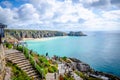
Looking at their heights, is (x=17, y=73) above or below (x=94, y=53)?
above

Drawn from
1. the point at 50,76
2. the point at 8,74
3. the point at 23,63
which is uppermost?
the point at 23,63

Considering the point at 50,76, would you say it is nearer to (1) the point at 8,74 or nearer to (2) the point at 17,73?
(2) the point at 17,73

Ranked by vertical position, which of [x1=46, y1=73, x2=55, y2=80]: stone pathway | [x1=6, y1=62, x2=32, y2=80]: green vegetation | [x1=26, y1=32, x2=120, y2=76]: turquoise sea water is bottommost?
[x1=26, y1=32, x2=120, y2=76]: turquoise sea water

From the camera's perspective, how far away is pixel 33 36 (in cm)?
18812

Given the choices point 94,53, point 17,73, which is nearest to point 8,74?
point 17,73

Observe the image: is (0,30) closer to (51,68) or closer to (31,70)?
(31,70)

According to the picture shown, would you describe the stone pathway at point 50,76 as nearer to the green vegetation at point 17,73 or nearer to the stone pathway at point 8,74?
the green vegetation at point 17,73

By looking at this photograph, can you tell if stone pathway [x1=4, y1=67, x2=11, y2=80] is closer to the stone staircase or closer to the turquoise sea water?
the stone staircase

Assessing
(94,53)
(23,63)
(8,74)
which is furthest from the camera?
(94,53)

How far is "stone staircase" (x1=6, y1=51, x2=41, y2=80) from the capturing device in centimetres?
1435

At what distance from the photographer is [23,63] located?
15047 mm

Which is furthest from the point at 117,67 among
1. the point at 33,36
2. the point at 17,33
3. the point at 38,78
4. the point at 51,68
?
the point at 33,36

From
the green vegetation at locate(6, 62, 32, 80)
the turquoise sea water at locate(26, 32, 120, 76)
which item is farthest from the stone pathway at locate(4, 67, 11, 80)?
the turquoise sea water at locate(26, 32, 120, 76)

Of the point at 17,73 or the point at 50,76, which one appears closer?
the point at 17,73
